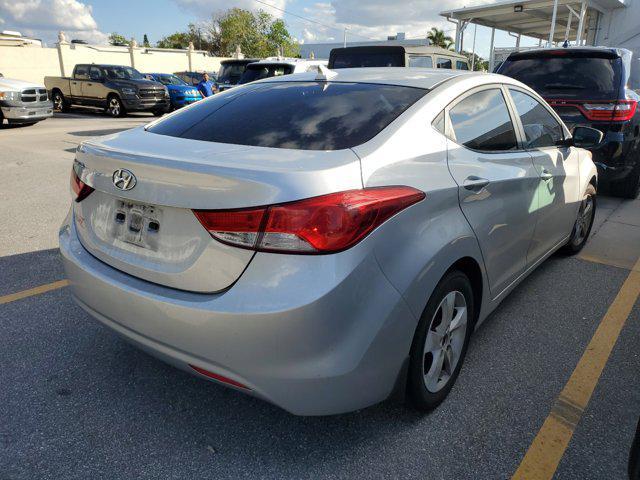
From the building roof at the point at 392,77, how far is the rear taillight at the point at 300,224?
1107 mm

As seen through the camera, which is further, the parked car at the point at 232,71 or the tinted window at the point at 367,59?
the parked car at the point at 232,71

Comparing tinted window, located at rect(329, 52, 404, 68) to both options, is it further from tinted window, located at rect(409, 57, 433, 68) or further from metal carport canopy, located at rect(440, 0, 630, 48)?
metal carport canopy, located at rect(440, 0, 630, 48)

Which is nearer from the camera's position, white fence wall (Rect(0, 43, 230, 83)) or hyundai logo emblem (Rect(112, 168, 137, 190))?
hyundai logo emblem (Rect(112, 168, 137, 190))

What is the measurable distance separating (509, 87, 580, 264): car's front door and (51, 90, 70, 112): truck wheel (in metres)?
20.7

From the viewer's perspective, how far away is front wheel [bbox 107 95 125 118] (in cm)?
1834

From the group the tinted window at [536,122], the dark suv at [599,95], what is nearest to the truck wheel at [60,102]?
the dark suv at [599,95]

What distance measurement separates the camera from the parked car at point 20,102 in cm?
1376

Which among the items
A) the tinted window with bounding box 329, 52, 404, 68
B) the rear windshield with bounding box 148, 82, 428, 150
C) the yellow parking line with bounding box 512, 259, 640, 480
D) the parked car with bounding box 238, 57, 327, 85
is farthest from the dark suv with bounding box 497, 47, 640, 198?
the parked car with bounding box 238, 57, 327, 85

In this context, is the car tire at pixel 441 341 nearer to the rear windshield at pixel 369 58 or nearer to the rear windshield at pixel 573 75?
the rear windshield at pixel 573 75

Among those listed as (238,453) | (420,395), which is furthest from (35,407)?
(420,395)

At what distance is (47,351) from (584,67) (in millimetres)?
6398

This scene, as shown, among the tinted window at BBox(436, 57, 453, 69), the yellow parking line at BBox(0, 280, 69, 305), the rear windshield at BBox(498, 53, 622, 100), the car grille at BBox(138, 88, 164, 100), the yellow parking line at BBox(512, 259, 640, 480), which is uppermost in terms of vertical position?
the tinted window at BBox(436, 57, 453, 69)

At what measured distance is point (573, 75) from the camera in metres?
6.25

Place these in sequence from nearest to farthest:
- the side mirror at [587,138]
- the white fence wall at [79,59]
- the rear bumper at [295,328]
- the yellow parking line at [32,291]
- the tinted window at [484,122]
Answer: the rear bumper at [295,328], the tinted window at [484,122], the yellow parking line at [32,291], the side mirror at [587,138], the white fence wall at [79,59]
